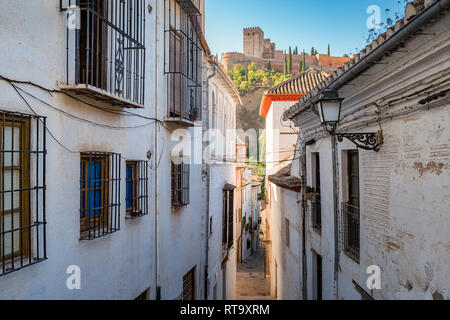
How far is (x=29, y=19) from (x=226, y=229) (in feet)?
37.2

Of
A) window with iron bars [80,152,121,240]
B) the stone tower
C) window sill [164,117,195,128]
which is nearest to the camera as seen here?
window with iron bars [80,152,121,240]

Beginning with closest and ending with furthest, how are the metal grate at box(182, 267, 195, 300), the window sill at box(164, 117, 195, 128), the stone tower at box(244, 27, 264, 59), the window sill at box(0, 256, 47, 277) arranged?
the window sill at box(0, 256, 47, 277)
the window sill at box(164, 117, 195, 128)
the metal grate at box(182, 267, 195, 300)
the stone tower at box(244, 27, 264, 59)

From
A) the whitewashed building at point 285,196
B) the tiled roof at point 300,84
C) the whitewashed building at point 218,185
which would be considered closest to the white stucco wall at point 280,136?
the whitewashed building at point 285,196

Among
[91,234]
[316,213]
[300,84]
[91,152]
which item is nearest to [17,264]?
[91,234]

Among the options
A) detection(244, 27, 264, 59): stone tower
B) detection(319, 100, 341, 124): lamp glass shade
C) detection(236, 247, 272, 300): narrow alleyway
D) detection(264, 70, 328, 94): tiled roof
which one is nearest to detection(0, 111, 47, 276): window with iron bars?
detection(319, 100, 341, 124): lamp glass shade

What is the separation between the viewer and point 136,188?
247 inches

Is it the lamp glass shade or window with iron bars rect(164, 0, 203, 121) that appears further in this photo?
window with iron bars rect(164, 0, 203, 121)

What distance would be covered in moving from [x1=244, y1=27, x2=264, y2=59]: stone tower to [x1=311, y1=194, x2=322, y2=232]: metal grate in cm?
7119

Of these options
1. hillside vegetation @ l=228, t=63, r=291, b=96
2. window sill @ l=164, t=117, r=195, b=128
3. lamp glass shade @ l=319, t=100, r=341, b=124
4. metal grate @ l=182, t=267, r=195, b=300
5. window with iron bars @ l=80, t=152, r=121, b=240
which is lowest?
metal grate @ l=182, t=267, r=195, b=300

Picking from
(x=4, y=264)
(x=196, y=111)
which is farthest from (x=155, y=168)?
(x=4, y=264)

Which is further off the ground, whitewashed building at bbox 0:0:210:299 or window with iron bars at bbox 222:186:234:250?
whitewashed building at bbox 0:0:210:299

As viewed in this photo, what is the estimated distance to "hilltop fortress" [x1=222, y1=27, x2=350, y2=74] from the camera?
73500 millimetres

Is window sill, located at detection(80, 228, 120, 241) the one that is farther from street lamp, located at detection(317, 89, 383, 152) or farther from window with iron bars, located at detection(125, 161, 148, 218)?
street lamp, located at detection(317, 89, 383, 152)

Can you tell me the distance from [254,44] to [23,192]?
77633 millimetres
